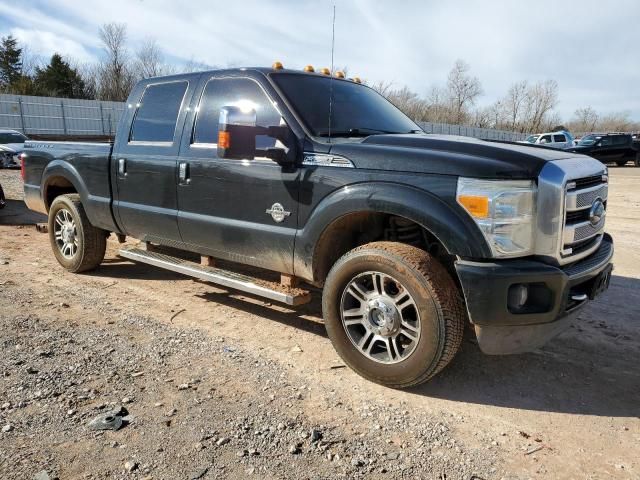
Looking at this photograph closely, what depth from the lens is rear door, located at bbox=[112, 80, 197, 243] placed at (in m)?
4.58

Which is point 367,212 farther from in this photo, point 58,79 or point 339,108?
point 58,79

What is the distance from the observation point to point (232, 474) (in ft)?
8.04

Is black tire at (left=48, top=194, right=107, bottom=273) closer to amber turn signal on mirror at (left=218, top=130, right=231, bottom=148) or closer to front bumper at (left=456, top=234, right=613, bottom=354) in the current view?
amber turn signal on mirror at (left=218, top=130, right=231, bottom=148)

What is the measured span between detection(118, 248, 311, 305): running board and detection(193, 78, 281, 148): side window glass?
107 cm

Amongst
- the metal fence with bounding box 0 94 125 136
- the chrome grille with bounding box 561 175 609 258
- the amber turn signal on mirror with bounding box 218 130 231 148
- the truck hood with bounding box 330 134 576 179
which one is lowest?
the chrome grille with bounding box 561 175 609 258

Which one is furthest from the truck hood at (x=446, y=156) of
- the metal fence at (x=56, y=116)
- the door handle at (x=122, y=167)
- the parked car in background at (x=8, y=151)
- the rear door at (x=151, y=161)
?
the metal fence at (x=56, y=116)

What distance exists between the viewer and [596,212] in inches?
131

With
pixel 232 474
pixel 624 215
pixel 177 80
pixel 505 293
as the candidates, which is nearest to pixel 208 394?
pixel 232 474

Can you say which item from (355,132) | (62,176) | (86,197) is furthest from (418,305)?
(62,176)

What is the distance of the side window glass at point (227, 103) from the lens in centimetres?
396

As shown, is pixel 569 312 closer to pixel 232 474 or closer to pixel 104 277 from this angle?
pixel 232 474

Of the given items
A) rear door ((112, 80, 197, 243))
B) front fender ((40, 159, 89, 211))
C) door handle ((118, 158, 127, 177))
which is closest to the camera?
rear door ((112, 80, 197, 243))

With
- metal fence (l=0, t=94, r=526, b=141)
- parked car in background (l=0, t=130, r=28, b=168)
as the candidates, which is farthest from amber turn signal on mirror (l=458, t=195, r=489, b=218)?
metal fence (l=0, t=94, r=526, b=141)

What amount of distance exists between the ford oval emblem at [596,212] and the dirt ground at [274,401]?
1.09 m
